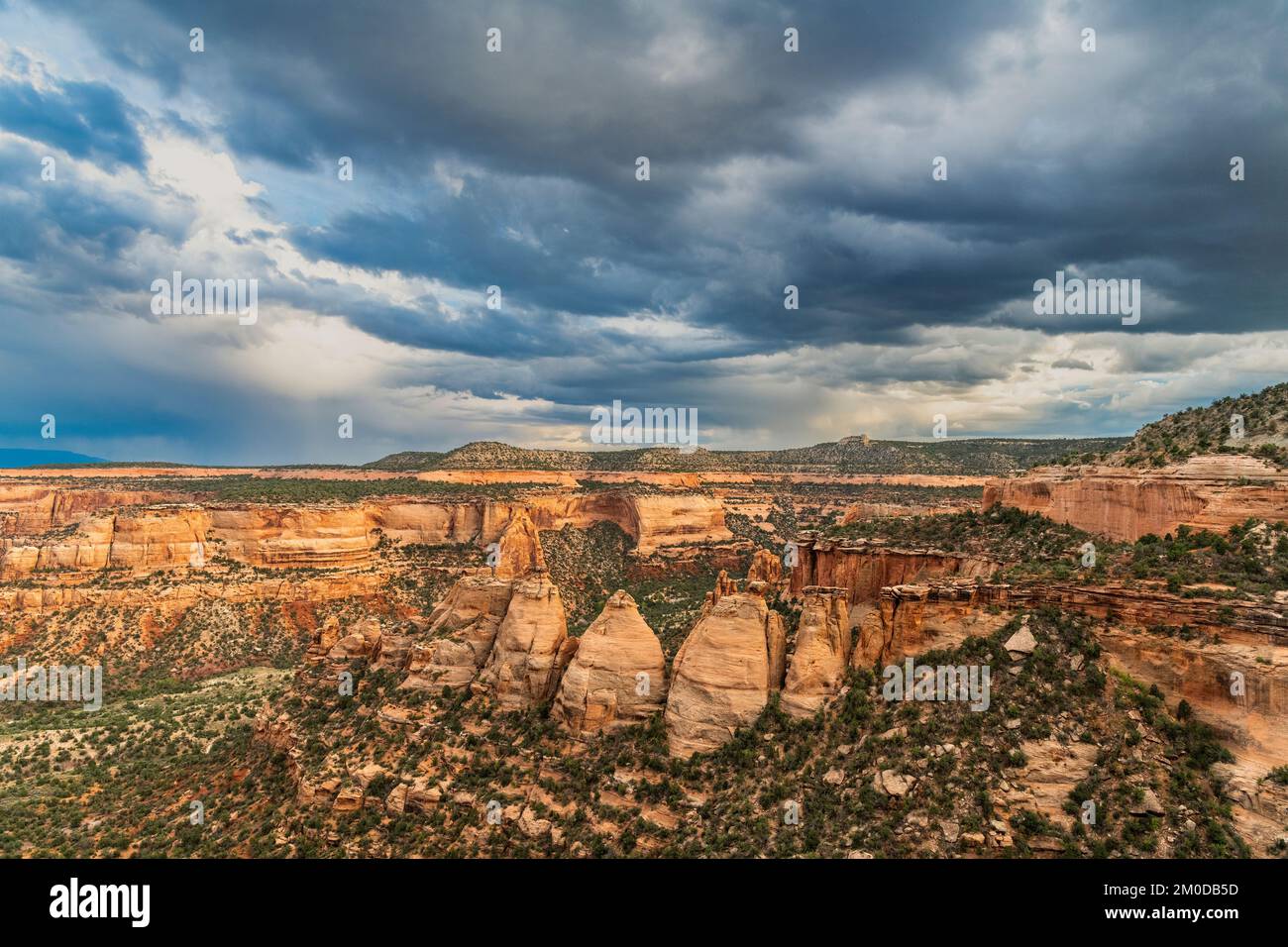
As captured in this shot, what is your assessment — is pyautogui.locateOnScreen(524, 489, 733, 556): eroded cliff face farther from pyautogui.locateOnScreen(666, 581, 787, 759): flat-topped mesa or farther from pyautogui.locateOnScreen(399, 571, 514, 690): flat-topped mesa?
pyautogui.locateOnScreen(666, 581, 787, 759): flat-topped mesa

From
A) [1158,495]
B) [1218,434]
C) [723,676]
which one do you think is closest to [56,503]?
[723,676]

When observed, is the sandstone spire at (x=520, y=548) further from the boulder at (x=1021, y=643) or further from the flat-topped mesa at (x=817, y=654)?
the boulder at (x=1021, y=643)

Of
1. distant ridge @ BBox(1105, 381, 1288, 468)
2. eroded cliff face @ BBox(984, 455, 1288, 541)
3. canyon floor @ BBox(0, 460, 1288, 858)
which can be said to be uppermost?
distant ridge @ BBox(1105, 381, 1288, 468)

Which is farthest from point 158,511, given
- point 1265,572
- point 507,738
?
point 1265,572

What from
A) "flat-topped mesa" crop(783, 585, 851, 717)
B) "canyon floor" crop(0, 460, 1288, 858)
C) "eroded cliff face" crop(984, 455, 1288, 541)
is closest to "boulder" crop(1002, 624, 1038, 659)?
"canyon floor" crop(0, 460, 1288, 858)

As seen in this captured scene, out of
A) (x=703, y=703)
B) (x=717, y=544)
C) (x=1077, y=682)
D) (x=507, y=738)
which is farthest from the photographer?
(x=717, y=544)

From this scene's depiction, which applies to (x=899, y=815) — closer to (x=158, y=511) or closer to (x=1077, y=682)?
(x=1077, y=682)

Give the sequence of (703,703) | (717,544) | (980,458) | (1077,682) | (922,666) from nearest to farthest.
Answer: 1. (1077,682)
2. (922,666)
3. (703,703)
4. (717,544)
5. (980,458)
